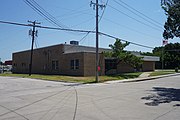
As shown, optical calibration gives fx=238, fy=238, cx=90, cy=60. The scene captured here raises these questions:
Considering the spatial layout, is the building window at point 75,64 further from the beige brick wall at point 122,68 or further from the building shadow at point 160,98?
the building shadow at point 160,98

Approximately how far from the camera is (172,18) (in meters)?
17.8

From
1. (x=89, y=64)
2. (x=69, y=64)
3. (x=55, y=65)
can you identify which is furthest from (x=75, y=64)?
(x=55, y=65)

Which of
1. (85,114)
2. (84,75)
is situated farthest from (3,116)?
(84,75)

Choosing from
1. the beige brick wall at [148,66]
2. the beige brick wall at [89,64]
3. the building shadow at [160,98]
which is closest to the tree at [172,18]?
the building shadow at [160,98]

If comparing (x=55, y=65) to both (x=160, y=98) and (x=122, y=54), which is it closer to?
(x=122, y=54)

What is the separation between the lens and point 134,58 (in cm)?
3719

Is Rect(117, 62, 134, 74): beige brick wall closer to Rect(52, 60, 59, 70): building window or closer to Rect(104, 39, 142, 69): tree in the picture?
Rect(104, 39, 142, 69): tree

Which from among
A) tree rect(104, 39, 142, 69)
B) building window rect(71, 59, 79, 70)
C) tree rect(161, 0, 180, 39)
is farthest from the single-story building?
tree rect(161, 0, 180, 39)

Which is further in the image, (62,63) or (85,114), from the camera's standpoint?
(62,63)

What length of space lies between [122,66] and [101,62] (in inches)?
272

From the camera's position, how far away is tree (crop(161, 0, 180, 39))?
55.3ft

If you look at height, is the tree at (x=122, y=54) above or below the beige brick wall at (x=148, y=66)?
above

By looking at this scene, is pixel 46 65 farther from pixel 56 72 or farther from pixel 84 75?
pixel 84 75

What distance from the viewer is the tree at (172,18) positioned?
1684 centimetres
